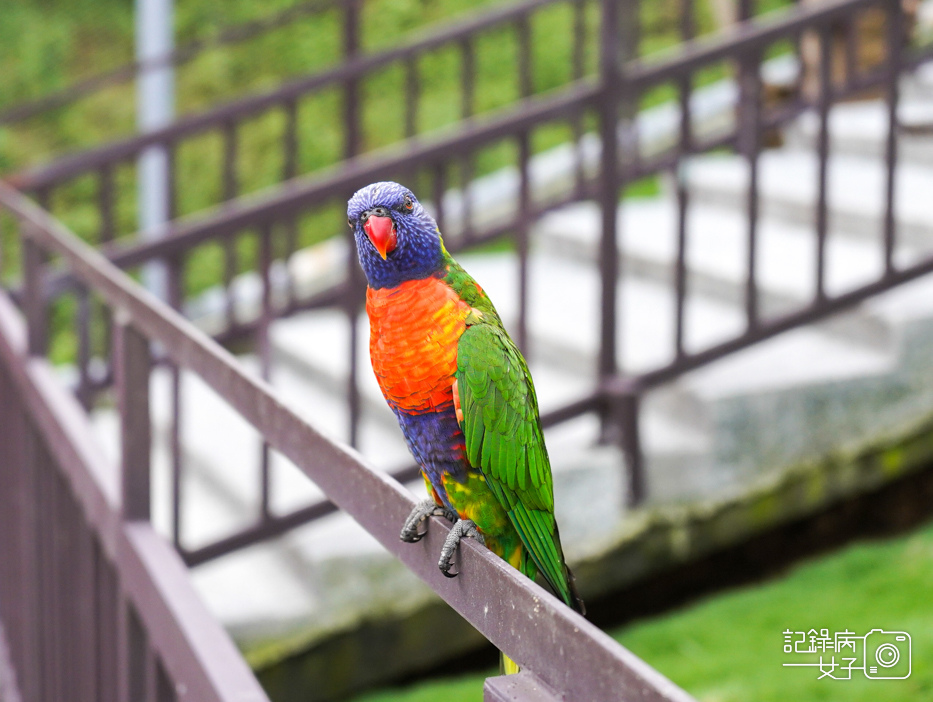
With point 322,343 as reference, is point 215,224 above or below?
above

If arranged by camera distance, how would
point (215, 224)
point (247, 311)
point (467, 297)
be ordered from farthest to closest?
point (247, 311) < point (215, 224) < point (467, 297)

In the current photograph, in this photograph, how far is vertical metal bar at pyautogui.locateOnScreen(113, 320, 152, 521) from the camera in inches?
57.9

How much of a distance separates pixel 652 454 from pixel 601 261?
1.84 feet

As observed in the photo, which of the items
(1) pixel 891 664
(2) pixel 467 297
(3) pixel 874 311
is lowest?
(1) pixel 891 664

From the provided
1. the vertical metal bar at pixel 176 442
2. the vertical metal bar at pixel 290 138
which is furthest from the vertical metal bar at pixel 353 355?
the vertical metal bar at pixel 290 138

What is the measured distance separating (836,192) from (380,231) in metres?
3.16

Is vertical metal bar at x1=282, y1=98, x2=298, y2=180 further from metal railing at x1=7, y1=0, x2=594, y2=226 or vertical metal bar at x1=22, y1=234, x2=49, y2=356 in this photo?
vertical metal bar at x1=22, y1=234, x2=49, y2=356

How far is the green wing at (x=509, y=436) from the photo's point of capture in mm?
1060

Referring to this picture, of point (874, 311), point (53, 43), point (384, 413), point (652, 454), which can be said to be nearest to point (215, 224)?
point (384, 413)

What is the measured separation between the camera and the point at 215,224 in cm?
262

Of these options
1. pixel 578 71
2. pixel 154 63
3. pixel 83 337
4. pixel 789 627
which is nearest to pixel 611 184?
pixel 789 627

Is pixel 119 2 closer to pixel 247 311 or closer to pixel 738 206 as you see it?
pixel 247 311

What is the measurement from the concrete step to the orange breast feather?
7.43 ft

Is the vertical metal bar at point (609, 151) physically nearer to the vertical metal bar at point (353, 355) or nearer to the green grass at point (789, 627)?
the vertical metal bar at point (353, 355)
